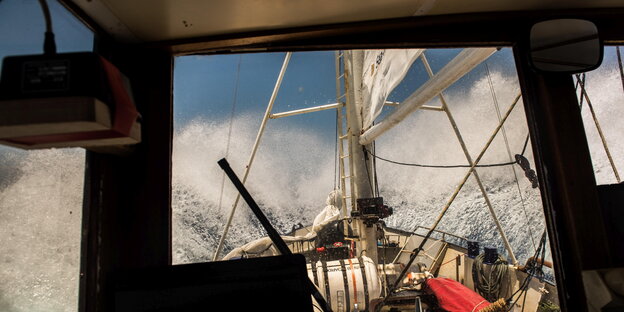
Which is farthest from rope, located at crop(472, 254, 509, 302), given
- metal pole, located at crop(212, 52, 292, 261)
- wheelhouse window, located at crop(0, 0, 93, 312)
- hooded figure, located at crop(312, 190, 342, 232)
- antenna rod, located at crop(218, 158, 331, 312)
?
wheelhouse window, located at crop(0, 0, 93, 312)

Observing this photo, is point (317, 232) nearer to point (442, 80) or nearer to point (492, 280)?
point (492, 280)

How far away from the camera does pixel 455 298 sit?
3828mm

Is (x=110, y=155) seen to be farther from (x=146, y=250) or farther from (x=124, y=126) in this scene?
(x=124, y=126)

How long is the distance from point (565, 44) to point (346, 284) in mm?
3877

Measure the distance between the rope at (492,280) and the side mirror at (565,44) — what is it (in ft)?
12.9

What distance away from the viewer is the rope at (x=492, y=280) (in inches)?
173

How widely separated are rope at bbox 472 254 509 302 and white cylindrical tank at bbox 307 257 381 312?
143cm

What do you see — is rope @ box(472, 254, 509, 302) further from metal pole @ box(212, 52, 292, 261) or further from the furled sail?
metal pole @ box(212, 52, 292, 261)

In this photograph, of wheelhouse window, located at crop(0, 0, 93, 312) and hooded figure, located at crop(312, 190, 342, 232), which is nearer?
wheelhouse window, located at crop(0, 0, 93, 312)

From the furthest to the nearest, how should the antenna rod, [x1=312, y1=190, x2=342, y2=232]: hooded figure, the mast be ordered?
[x1=312, y1=190, x2=342, y2=232]: hooded figure < the mast < the antenna rod

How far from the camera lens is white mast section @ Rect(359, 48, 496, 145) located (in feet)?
6.50

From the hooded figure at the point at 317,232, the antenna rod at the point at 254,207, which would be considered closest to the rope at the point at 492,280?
the hooded figure at the point at 317,232

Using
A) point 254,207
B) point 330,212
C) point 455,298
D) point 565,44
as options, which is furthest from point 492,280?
point 254,207

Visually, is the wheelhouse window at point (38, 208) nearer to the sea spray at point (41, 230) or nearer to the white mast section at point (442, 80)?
the sea spray at point (41, 230)
